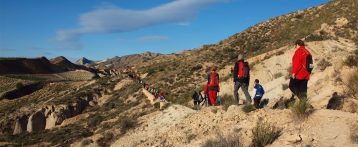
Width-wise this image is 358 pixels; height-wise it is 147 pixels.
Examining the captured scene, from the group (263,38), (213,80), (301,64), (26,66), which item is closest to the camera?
(301,64)

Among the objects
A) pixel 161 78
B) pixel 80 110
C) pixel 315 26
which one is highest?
pixel 315 26

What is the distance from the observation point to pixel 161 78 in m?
48.7

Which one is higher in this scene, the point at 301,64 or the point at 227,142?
the point at 301,64

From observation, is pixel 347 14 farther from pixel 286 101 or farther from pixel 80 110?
pixel 286 101

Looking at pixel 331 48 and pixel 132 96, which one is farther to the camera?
pixel 132 96

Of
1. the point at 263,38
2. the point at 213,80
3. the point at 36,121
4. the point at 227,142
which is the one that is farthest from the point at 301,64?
the point at 263,38

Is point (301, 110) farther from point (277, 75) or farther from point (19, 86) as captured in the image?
point (19, 86)

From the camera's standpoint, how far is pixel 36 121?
43.3 metres

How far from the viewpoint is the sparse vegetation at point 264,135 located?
10234mm

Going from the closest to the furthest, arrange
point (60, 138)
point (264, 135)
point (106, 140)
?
point (264, 135), point (106, 140), point (60, 138)

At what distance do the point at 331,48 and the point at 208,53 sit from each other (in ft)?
91.9

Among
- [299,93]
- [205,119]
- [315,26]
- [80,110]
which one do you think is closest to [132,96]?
[80,110]

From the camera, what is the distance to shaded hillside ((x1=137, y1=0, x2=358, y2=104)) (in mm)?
42250

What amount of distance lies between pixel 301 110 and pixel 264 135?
1.25 meters
